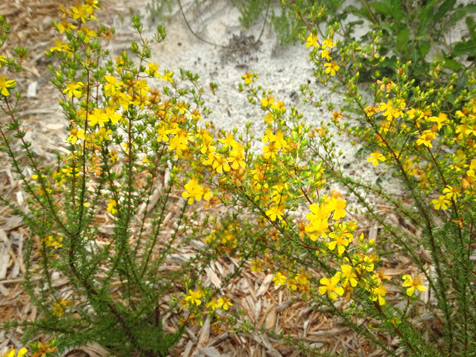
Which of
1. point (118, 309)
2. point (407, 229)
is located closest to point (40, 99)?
point (118, 309)

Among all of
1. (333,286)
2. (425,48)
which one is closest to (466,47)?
(425,48)

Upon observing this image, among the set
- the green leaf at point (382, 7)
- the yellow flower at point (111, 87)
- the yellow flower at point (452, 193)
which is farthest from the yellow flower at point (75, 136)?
the green leaf at point (382, 7)

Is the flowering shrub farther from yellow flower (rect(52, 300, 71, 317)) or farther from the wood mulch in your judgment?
the wood mulch

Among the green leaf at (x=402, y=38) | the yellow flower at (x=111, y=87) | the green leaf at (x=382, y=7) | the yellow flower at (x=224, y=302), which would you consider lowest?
the yellow flower at (x=224, y=302)

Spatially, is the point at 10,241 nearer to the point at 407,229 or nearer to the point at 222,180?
the point at 222,180

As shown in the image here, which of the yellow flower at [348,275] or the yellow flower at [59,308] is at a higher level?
the yellow flower at [348,275]

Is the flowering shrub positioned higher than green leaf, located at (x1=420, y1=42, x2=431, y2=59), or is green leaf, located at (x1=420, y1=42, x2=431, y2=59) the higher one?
green leaf, located at (x1=420, y1=42, x2=431, y2=59)

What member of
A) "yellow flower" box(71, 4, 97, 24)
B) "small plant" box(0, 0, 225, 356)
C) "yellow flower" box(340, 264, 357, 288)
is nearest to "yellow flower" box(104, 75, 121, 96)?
"small plant" box(0, 0, 225, 356)

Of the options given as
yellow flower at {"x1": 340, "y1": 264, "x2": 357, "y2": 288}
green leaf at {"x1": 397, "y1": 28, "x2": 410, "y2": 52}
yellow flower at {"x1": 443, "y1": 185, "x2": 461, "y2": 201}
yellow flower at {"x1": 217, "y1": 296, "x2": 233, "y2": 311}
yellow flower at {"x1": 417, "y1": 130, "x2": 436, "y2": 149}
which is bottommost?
yellow flower at {"x1": 217, "y1": 296, "x2": 233, "y2": 311}

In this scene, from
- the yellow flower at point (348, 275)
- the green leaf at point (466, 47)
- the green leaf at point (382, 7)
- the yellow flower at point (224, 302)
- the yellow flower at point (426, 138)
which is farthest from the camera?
the green leaf at point (382, 7)

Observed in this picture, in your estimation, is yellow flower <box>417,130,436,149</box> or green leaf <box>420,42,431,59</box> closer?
yellow flower <box>417,130,436,149</box>

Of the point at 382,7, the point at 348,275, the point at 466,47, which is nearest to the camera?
the point at 348,275

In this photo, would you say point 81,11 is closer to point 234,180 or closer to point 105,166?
point 105,166

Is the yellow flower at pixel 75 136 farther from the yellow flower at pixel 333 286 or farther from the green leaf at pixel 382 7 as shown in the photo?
the green leaf at pixel 382 7
